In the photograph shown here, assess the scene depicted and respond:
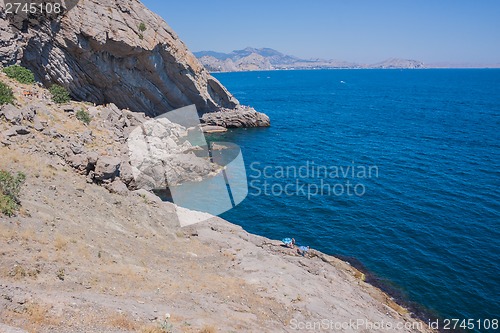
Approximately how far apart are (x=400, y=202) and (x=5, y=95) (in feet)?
143

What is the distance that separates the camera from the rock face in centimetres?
5206

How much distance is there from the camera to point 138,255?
24000 mm

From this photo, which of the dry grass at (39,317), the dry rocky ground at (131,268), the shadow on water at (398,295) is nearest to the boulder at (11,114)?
the dry rocky ground at (131,268)

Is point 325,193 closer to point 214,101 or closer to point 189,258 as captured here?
point 189,258

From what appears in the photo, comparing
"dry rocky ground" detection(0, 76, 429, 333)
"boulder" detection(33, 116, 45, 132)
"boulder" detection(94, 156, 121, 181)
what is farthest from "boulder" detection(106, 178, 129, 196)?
"boulder" detection(33, 116, 45, 132)

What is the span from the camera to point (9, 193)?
21.9m

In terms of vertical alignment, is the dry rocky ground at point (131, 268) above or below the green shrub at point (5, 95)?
below

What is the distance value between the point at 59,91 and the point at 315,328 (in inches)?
1788

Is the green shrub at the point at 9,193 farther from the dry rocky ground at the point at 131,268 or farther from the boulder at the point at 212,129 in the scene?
the boulder at the point at 212,129

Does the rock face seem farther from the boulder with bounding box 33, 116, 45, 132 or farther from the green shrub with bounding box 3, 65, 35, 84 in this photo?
the boulder with bounding box 33, 116, 45, 132

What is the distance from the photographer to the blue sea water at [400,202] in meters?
32.8

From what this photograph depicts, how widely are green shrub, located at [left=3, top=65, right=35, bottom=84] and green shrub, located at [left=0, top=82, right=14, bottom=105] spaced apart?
1041 centimetres

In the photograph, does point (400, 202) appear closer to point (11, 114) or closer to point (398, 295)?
Result: point (398, 295)

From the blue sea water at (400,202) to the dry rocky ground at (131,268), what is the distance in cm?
479
